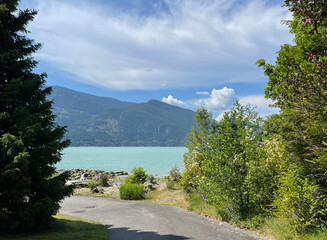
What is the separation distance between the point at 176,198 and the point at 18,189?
11.7 meters

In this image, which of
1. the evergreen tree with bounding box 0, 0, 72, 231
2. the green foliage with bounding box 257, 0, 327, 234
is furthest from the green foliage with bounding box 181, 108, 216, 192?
the evergreen tree with bounding box 0, 0, 72, 231

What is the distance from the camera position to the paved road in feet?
28.3

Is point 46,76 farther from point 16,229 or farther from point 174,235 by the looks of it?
point 174,235

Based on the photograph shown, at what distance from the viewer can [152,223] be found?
10516 mm

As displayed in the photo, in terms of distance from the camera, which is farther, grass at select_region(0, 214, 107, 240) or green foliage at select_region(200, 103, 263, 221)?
green foliage at select_region(200, 103, 263, 221)

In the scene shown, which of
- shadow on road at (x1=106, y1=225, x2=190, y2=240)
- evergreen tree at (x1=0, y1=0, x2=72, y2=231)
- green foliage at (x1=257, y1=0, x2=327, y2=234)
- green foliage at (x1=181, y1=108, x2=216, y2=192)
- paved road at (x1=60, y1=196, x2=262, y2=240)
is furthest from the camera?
green foliage at (x1=181, y1=108, x2=216, y2=192)

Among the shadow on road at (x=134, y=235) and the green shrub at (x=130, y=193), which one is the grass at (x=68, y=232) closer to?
the shadow on road at (x=134, y=235)

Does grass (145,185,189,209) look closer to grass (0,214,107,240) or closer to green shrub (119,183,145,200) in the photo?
green shrub (119,183,145,200)

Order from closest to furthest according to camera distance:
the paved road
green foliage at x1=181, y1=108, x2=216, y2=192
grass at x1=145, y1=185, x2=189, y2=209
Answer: the paved road → grass at x1=145, y1=185, x2=189, y2=209 → green foliage at x1=181, y1=108, x2=216, y2=192

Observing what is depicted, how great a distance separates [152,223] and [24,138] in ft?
21.3

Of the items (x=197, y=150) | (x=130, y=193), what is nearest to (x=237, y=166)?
(x=197, y=150)

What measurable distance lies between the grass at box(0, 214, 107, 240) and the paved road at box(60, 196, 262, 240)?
1.87 ft

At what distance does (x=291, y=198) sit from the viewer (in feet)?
23.8

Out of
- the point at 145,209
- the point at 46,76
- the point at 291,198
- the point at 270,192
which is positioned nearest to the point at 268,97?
the point at 270,192
